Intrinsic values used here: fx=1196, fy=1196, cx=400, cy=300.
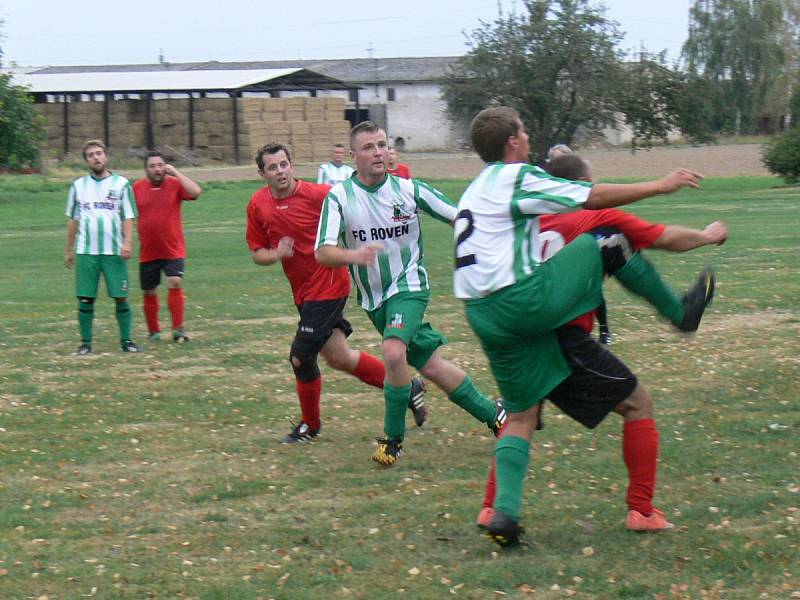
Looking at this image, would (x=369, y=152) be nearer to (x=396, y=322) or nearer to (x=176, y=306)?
(x=396, y=322)

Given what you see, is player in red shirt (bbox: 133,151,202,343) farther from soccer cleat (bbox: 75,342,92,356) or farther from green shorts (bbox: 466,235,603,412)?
green shorts (bbox: 466,235,603,412)

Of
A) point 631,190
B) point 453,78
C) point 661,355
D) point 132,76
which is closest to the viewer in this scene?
point 631,190

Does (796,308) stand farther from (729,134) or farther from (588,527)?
(729,134)

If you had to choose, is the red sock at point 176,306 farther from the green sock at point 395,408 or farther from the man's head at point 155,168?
the green sock at point 395,408

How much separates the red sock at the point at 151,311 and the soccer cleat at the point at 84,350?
Result: 36.9 inches

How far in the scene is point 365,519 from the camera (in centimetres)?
636

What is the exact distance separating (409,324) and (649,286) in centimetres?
188

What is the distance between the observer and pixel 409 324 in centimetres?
732

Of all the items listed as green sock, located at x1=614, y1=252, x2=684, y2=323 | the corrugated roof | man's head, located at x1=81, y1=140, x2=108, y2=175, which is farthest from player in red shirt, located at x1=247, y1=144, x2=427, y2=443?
the corrugated roof

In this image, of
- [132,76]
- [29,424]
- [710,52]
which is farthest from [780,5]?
[29,424]

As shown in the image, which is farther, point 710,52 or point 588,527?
point 710,52

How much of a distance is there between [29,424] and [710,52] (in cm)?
9210

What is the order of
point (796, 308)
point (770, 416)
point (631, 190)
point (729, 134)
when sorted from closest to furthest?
point (631, 190)
point (770, 416)
point (796, 308)
point (729, 134)

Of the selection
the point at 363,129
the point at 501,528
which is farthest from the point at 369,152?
the point at 501,528
